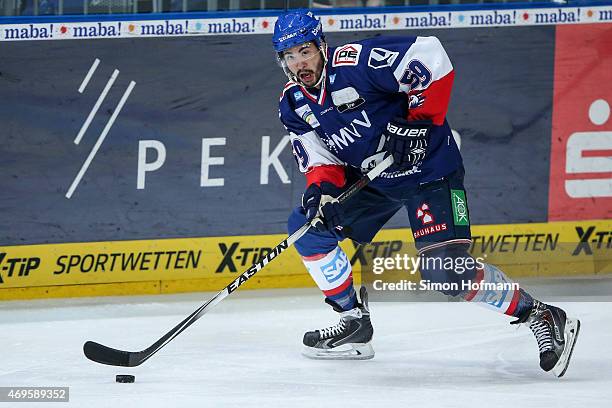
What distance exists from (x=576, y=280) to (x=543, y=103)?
877mm

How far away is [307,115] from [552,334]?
3.74 ft

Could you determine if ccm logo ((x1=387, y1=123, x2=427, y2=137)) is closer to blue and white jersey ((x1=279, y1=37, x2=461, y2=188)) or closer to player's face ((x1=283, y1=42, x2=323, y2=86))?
blue and white jersey ((x1=279, y1=37, x2=461, y2=188))

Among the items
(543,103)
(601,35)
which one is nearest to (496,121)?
(543,103)

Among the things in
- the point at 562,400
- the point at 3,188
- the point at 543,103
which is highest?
the point at 543,103

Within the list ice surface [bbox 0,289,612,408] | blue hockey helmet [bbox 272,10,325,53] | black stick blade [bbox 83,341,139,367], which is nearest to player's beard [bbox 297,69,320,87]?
blue hockey helmet [bbox 272,10,325,53]

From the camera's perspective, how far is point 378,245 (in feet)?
Result: 19.1

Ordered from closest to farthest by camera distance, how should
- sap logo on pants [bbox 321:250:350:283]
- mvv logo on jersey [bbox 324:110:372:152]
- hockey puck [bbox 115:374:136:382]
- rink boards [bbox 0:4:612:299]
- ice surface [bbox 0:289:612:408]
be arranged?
ice surface [bbox 0:289:612:408], hockey puck [bbox 115:374:136:382], mvv logo on jersey [bbox 324:110:372:152], sap logo on pants [bbox 321:250:350:283], rink boards [bbox 0:4:612:299]

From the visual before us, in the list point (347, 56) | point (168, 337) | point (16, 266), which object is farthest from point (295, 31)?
point (16, 266)

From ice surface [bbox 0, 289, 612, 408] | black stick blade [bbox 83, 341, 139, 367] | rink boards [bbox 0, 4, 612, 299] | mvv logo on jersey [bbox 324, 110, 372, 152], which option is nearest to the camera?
ice surface [bbox 0, 289, 612, 408]

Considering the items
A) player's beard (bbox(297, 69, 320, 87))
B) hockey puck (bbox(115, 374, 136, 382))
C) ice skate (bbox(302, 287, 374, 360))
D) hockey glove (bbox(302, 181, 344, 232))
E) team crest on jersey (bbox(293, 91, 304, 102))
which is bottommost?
hockey puck (bbox(115, 374, 136, 382))

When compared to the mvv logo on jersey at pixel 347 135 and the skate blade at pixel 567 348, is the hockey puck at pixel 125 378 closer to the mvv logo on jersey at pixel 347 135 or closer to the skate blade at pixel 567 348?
the mvv logo on jersey at pixel 347 135

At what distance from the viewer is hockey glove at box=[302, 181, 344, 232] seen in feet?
13.9

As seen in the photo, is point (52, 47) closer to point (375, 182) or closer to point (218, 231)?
point (218, 231)

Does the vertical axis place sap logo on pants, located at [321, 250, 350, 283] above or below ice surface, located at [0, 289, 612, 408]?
above
